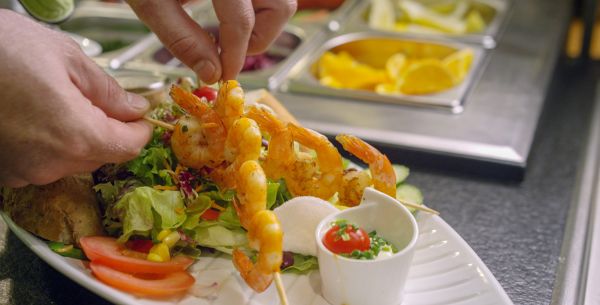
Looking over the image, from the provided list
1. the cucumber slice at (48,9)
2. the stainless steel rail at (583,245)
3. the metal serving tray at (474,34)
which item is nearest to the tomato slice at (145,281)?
the stainless steel rail at (583,245)

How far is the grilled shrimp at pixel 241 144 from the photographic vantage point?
4.70 feet

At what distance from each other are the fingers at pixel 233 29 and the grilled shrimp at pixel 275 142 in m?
0.18

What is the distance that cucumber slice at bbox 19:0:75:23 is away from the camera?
2.02m

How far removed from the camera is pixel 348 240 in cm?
135

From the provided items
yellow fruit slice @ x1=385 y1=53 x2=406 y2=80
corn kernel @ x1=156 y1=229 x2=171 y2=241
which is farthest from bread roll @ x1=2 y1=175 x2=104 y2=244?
yellow fruit slice @ x1=385 y1=53 x2=406 y2=80

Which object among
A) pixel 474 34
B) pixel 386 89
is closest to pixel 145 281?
pixel 386 89

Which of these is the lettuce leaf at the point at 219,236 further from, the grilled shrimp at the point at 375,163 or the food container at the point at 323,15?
the food container at the point at 323,15

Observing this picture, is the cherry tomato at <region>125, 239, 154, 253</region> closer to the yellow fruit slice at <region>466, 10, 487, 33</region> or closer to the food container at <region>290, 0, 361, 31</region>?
the food container at <region>290, 0, 361, 31</region>

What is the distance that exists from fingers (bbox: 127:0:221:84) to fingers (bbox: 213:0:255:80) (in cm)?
3

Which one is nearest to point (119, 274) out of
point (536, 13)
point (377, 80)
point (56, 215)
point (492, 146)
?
point (56, 215)

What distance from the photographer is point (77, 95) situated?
1305mm

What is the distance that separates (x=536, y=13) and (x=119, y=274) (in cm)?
265

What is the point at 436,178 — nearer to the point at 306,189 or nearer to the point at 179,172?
the point at 306,189

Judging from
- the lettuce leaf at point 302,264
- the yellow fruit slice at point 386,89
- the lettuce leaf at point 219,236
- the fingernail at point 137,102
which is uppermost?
the fingernail at point 137,102
